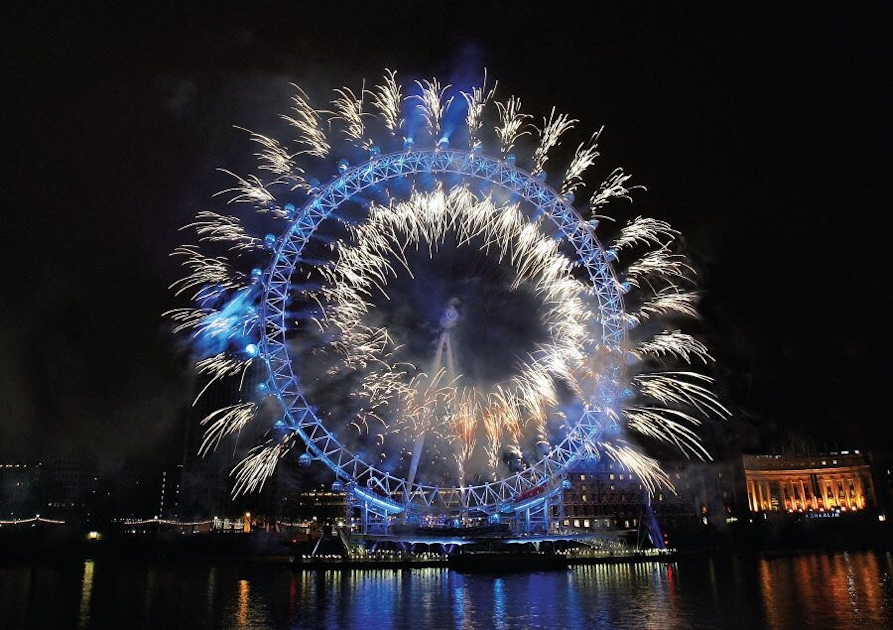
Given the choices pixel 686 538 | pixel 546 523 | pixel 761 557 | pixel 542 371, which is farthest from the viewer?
pixel 686 538

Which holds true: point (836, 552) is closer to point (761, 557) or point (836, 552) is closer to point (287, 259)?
point (761, 557)

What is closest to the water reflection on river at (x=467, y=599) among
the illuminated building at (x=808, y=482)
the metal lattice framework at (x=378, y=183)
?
the metal lattice framework at (x=378, y=183)

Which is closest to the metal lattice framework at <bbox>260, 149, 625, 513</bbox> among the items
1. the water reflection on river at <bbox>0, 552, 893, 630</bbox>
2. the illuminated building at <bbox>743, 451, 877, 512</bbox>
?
the water reflection on river at <bbox>0, 552, 893, 630</bbox>

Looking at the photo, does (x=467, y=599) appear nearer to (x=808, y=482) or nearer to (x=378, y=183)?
(x=378, y=183)

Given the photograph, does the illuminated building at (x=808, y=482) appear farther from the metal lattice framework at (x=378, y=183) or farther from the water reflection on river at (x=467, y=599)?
the metal lattice framework at (x=378, y=183)

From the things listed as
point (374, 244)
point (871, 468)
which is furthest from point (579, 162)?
point (871, 468)

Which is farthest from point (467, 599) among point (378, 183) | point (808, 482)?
point (808, 482)
